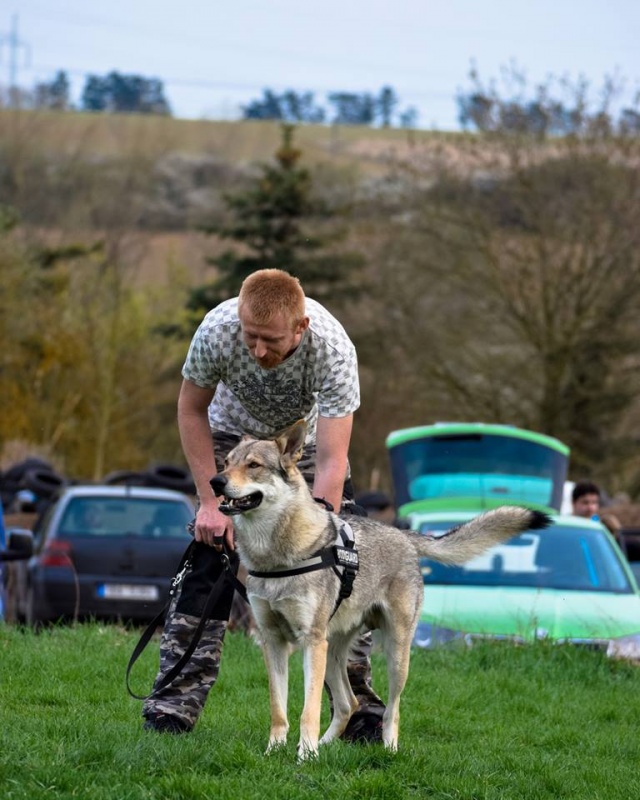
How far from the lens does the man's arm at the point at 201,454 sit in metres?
6.45

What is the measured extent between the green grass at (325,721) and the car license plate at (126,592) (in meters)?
5.06

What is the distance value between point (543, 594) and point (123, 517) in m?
6.26

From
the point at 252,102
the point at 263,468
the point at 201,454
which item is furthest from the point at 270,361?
the point at 252,102

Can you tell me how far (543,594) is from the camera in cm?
1154

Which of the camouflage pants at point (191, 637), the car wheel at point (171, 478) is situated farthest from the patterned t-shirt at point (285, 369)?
the car wheel at point (171, 478)

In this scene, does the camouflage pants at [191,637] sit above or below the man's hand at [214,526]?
below

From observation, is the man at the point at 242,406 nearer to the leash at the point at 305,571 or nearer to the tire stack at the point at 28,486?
the leash at the point at 305,571

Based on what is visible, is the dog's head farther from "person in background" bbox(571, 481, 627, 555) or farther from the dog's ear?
"person in background" bbox(571, 481, 627, 555)

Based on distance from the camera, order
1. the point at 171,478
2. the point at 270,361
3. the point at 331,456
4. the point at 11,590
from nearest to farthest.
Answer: the point at 270,361, the point at 331,456, the point at 11,590, the point at 171,478

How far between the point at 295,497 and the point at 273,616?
0.56 metres

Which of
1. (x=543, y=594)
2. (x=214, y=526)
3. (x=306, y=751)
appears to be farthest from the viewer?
(x=543, y=594)

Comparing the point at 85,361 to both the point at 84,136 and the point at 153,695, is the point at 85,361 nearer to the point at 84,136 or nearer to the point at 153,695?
the point at 84,136

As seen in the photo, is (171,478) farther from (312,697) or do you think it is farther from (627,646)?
(312,697)

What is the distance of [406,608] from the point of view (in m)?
6.68
